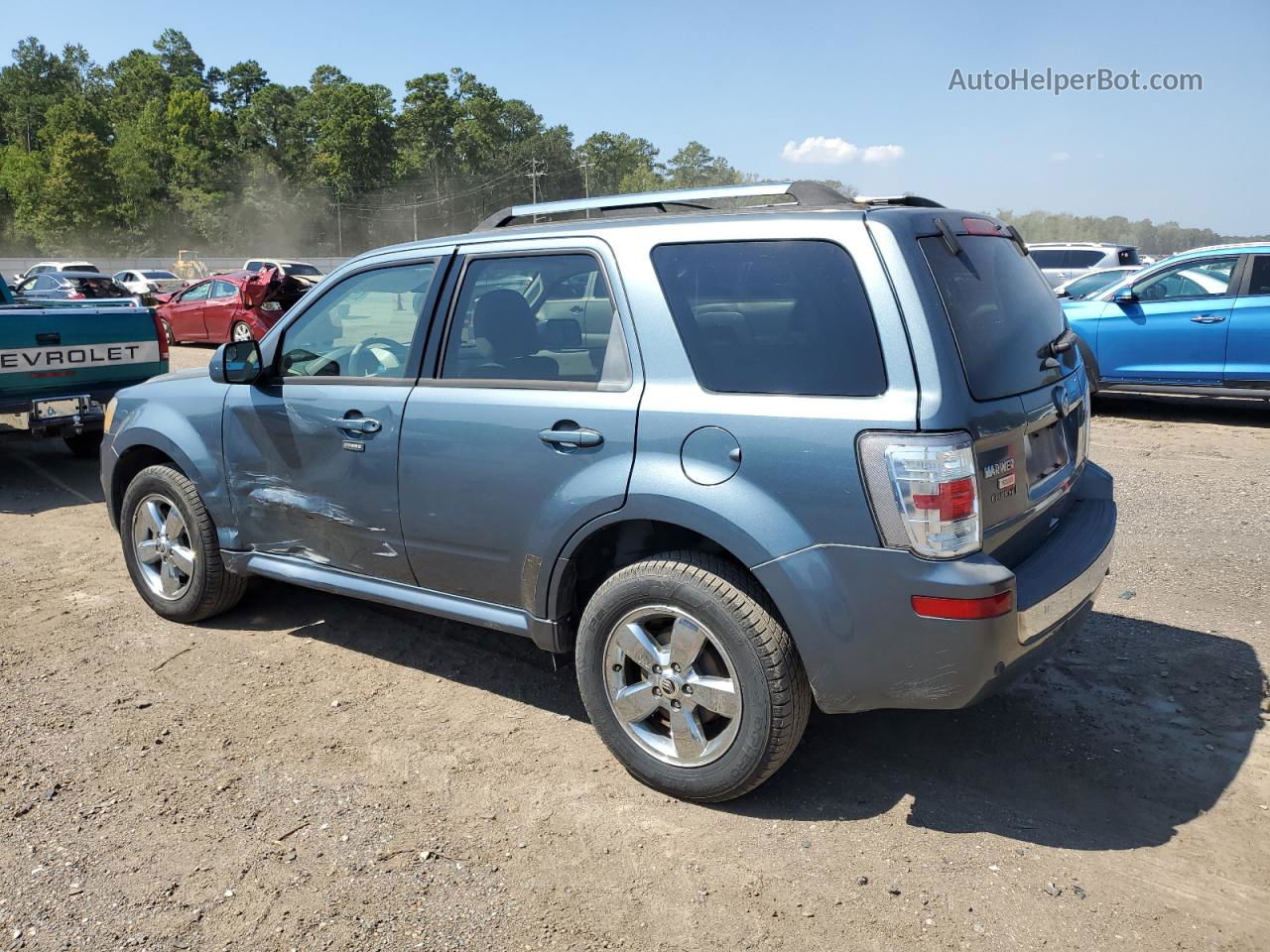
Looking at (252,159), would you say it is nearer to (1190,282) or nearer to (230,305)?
(230,305)

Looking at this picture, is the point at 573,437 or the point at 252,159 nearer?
the point at 573,437

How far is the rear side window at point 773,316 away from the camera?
9.53ft

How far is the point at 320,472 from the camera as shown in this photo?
413cm

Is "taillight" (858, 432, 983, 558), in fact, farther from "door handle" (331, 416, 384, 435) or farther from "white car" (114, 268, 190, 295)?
→ "white car" (114, 268, 190, 295)

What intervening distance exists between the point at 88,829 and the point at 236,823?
471 mm

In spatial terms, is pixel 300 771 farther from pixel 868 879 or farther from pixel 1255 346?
pixel 1255 346

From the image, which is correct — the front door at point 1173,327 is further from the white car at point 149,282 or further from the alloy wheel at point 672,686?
the white car at point 149,282

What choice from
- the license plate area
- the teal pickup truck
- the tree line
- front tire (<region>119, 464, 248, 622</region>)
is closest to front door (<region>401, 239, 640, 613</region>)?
the license plate area

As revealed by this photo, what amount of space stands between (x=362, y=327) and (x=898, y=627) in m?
2.61

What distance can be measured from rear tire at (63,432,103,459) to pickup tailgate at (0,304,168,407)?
3.24 feet

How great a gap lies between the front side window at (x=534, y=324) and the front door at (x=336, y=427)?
21cm

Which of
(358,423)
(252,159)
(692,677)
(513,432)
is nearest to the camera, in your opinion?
(692,677)

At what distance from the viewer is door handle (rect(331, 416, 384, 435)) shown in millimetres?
3910

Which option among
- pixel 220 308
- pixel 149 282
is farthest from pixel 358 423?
pixel 149 282
